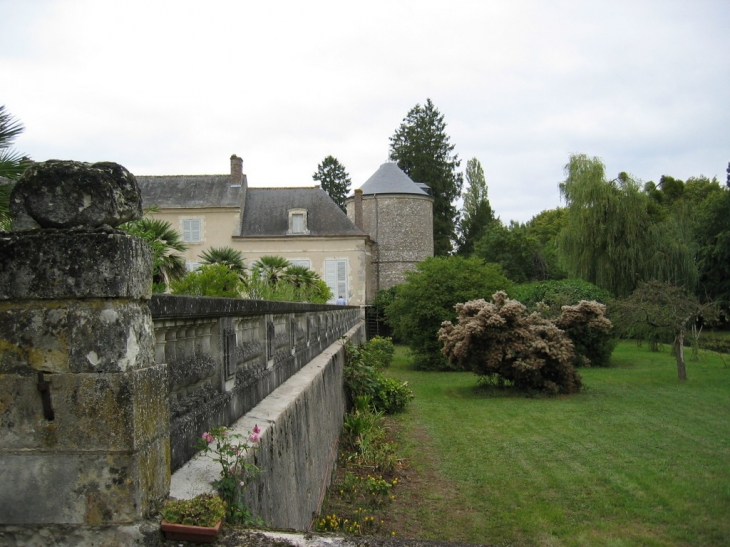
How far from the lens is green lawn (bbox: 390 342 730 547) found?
656 cm

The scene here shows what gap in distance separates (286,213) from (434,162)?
19481mm

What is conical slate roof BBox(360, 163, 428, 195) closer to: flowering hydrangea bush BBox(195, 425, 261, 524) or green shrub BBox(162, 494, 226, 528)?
flowering hydrangea bush BBox(195, 425, 261, 524)

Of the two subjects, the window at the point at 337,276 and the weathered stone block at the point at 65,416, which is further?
the window at the point at 337,276

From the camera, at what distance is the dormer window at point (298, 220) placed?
3719 cm

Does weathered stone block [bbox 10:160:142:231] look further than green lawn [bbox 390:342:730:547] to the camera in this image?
No

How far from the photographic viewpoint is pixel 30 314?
2.42 m

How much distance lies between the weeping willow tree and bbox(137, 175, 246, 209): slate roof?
56.0 feet

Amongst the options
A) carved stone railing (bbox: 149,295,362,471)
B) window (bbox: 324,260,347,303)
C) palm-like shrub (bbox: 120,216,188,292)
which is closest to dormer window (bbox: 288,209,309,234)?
window (bbox: 324,260,347,303)

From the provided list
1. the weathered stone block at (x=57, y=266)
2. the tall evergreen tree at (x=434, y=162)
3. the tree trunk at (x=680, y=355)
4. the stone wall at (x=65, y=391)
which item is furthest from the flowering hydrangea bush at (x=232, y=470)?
the tall evergreen tree at (x=434, y=162)

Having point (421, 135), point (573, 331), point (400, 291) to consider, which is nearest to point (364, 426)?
point (573, 331)

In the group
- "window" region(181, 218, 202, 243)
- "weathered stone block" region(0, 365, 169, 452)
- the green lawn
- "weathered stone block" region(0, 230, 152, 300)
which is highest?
"window" region(181, 218, 202, 243)

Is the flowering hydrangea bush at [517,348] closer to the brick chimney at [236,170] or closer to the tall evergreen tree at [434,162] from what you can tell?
the brick chimney at [236,170]

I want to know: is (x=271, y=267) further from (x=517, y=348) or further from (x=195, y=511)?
(x=195, y=511)

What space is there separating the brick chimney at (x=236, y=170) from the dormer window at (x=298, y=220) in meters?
3.19
